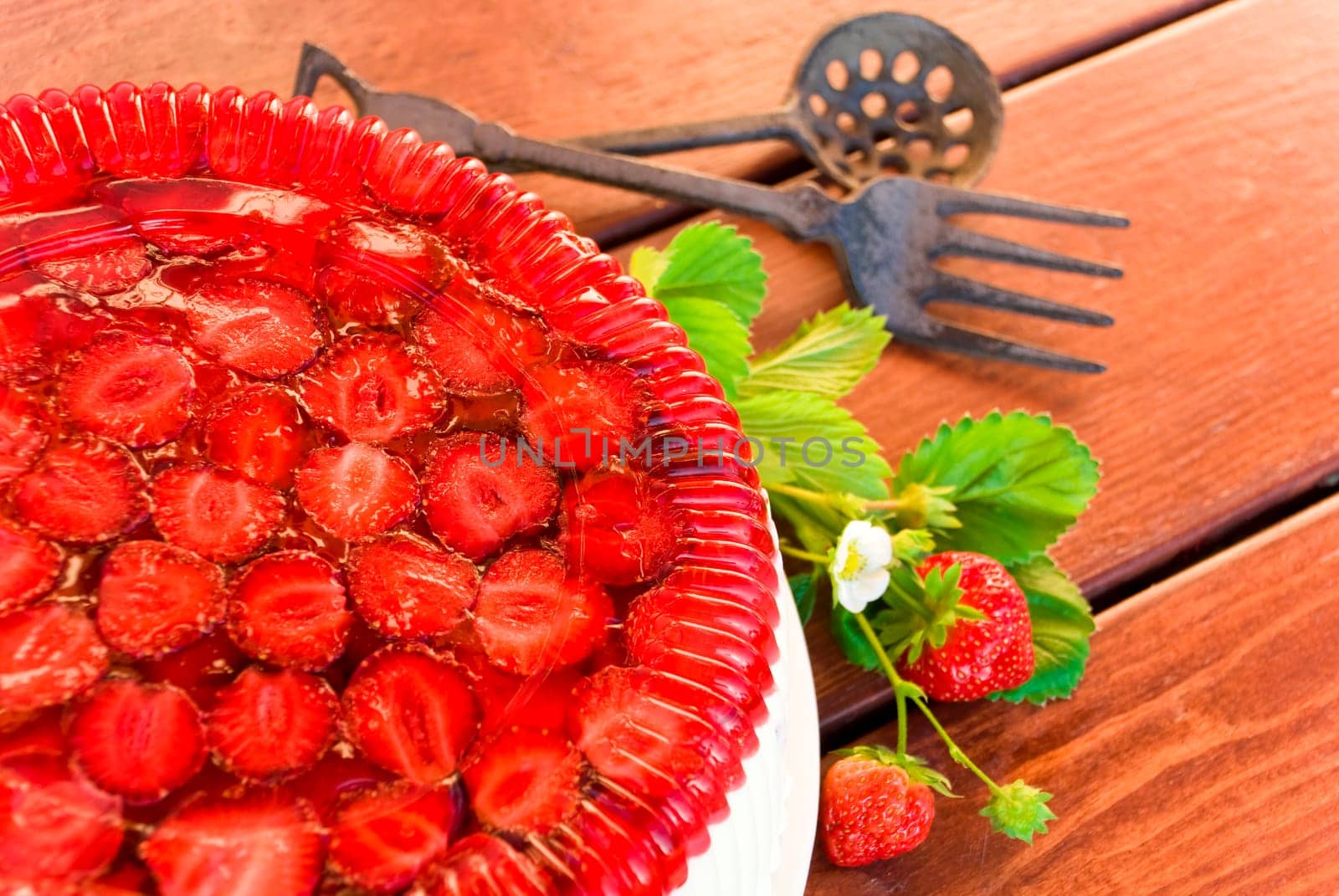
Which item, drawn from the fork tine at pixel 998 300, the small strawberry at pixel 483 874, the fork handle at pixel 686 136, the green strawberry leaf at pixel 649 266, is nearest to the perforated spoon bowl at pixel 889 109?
the fork handle at pixel 686 136

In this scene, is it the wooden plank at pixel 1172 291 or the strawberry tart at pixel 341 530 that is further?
the wooden plank at pixel 1172 291

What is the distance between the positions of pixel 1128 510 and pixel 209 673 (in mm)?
813

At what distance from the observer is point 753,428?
0.90 m

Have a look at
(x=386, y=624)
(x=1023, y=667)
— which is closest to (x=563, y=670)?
(x=386, y=624)

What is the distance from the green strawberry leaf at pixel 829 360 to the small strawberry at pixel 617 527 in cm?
30

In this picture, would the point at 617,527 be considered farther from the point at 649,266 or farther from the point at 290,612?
the point at 649,266

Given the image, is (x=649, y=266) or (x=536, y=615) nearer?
(x=536, y=615)

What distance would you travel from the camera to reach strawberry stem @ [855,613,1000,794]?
2.72 ft

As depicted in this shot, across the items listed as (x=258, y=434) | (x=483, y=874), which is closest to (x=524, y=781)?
(x=483, y=874)

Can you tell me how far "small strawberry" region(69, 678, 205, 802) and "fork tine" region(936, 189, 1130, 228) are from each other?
84cm

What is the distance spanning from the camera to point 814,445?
0.89 m

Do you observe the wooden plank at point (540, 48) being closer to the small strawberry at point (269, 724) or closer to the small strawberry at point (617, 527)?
the small strawberry at point (617, 527)

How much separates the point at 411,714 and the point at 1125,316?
0.86 metres

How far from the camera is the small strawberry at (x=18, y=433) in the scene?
0.61 meters
